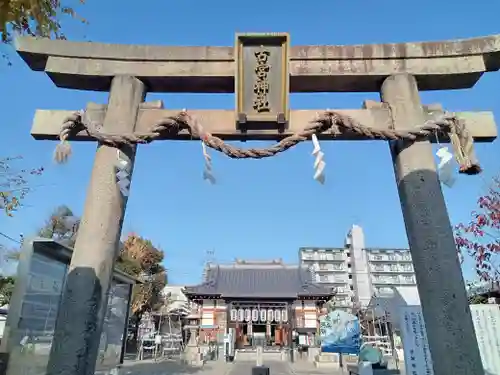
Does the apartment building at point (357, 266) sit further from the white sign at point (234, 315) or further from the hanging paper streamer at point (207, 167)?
the hanging paper streamer at point (207, 167)

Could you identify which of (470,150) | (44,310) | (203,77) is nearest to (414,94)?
(470,150)

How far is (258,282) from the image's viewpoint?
1121 inches

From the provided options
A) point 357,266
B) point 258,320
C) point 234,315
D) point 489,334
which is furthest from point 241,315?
point 357,266

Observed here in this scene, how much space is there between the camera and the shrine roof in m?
25.9

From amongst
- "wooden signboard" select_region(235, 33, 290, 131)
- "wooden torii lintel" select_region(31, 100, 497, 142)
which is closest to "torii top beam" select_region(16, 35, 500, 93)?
"wooden signboard" select_region(235, 33, 290, 131)

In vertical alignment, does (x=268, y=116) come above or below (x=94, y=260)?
above

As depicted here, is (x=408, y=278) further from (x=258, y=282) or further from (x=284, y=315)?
(x=284, y=315)

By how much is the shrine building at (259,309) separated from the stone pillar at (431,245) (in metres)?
22.7

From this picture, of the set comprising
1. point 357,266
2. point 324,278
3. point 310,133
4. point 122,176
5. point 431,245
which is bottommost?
point 431,245

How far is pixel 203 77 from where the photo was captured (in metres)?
4.27

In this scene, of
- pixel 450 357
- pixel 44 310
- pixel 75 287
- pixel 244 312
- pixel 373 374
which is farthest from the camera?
pixel 244 312

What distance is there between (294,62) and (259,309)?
24.2 meters

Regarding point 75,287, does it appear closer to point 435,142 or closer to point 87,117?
point 87,117

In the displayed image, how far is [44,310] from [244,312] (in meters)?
22.9
